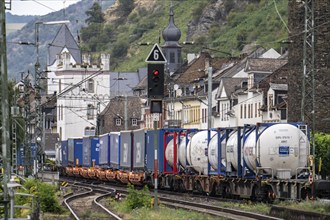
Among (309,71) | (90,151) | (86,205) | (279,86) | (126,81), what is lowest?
(86,205)

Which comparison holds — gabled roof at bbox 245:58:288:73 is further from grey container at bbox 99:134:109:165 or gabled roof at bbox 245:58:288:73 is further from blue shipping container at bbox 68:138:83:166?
grey container at bbox 99:134:109:165

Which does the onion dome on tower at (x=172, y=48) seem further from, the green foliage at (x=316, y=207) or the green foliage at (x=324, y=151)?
the green foliage at (x=316, y=207)

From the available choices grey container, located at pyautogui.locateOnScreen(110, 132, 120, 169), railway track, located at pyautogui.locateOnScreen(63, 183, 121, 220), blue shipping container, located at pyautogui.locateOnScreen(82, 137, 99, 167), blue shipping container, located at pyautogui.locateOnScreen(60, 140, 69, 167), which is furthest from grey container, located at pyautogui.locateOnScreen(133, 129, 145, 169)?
blue shipping container, located at pyautogui.locateOnScreen(60, 140, 69, 167)

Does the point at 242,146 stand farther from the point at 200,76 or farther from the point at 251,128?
the point at 200,76

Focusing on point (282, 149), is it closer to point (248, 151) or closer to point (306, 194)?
point (248, 151)

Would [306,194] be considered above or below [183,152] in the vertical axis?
below

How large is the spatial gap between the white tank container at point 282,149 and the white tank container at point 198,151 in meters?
8.43

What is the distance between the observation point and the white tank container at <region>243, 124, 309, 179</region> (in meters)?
44.2

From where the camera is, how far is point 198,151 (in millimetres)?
54656

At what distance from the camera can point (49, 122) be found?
629 ft

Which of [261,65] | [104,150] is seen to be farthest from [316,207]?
[261,65]

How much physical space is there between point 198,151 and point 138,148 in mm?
11417

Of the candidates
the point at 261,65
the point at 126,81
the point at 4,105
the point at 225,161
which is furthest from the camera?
the point at 126,81

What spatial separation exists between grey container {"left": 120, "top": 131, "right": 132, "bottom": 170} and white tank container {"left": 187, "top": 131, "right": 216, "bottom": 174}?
41.4 feet
